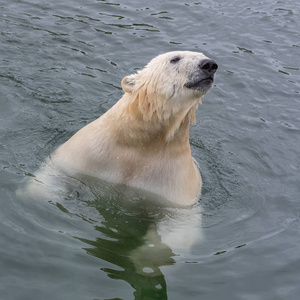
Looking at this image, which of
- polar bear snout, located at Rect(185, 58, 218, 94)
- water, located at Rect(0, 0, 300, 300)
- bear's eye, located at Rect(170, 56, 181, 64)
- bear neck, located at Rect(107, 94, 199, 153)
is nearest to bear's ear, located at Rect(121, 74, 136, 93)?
bear neck, located at Rect(107, 94, 199, 153)

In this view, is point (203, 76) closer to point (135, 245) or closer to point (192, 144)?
point (135, 245)

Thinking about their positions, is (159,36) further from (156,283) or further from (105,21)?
(156,283)

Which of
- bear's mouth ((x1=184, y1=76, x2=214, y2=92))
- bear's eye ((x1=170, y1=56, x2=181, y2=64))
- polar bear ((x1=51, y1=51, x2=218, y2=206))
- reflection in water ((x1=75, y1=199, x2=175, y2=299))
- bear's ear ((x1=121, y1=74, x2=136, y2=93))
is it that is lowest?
reflection in water ((x1=75, y1=199, x2=175, y2=299))

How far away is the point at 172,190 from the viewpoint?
6.08 m

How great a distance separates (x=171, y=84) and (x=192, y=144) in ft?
8.74

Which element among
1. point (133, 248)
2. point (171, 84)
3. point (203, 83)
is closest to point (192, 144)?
point (171, 84)

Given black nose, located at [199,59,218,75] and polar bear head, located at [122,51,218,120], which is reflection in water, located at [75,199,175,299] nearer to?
polar bear head, located at [122,51,218,120]

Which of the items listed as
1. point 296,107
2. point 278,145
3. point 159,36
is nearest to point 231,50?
point 159,36

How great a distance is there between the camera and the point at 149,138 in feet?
19.5

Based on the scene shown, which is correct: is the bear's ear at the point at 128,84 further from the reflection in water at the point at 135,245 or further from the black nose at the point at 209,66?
the reflection in water at the point at 135,245

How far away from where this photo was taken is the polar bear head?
547 centimetres

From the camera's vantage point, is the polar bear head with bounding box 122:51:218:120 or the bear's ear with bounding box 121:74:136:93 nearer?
the polar bear head with bounding box 122:51:218:120

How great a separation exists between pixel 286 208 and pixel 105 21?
6385 mm

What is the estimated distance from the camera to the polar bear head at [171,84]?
5.47 meters
